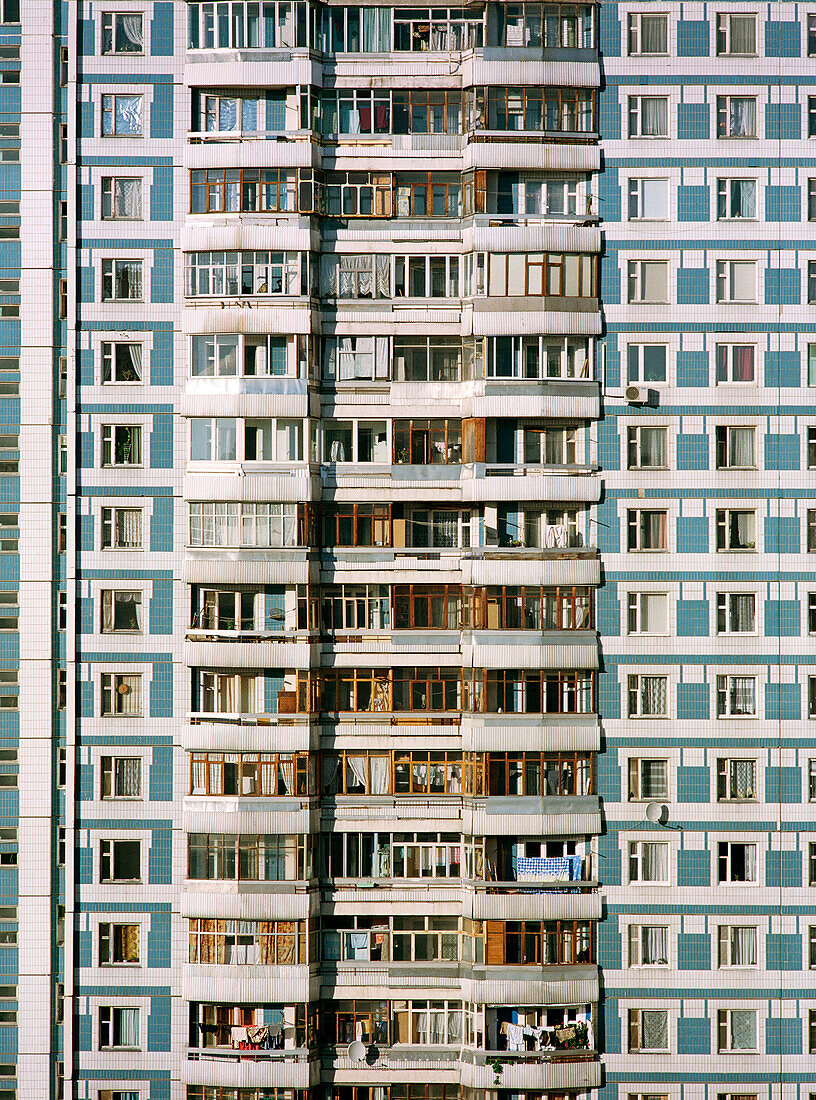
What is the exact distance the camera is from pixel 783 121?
2631 cm

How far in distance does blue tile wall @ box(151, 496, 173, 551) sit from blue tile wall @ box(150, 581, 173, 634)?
115 cm

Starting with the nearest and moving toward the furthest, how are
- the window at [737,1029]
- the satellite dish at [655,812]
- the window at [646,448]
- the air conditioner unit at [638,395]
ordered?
1. the satellite dish at [655,812]
2. the window at [737,1029]
3. the air conditioner unit at [638,395]
4. the window at [646,448]

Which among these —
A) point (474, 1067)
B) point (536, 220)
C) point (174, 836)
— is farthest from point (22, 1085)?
point (536, 220)

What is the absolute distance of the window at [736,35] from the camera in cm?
2627

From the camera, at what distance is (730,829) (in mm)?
25922

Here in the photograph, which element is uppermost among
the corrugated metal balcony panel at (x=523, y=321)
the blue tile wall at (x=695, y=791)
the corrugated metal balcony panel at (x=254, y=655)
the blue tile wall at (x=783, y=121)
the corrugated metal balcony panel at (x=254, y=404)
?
the blue tile wall at (x=783, y=121)

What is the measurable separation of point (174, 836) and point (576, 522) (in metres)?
15.1

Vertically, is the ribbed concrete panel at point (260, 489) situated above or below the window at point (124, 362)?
below

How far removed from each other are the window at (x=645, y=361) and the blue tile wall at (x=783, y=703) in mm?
9880

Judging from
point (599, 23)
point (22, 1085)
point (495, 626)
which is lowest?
point (22, 1085)

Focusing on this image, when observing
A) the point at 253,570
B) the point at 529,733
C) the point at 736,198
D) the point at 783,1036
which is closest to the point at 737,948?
the point at 783,1036

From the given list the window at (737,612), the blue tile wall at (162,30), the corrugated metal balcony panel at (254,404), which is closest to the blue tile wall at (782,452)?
the window at (737,612)

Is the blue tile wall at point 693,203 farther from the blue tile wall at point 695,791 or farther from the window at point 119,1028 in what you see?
the window at point 119,1028

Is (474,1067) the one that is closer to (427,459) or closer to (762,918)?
(762,918)
